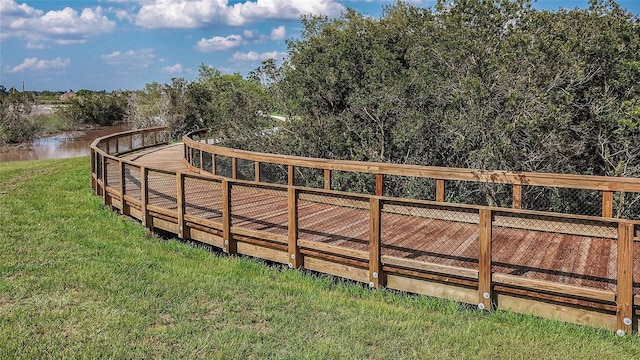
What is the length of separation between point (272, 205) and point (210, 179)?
0.83m

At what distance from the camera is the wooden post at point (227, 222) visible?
603 cm

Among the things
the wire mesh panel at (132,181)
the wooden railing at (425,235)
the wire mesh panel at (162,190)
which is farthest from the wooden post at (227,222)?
the wire mesh panel at (132,181)

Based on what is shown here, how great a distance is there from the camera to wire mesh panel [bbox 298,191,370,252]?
17.6 feet

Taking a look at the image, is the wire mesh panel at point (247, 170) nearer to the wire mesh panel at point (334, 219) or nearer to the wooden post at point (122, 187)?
the wooden post at point (122, 187)

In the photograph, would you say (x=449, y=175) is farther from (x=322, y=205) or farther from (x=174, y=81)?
(x=174, y=81)

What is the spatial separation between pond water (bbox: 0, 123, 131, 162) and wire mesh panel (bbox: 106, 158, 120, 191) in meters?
22.1

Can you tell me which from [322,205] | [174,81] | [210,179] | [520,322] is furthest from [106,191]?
[174,81]

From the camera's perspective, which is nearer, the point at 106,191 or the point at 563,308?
the point at 563,308

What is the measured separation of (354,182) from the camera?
10930 millimetres

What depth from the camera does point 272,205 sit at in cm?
627

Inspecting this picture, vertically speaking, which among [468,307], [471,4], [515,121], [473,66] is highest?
[471,4]

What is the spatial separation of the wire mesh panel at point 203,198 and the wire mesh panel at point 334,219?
3.67ft

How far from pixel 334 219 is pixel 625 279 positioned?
3.19 metres

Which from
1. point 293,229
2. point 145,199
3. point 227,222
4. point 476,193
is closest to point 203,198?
point 227,222
